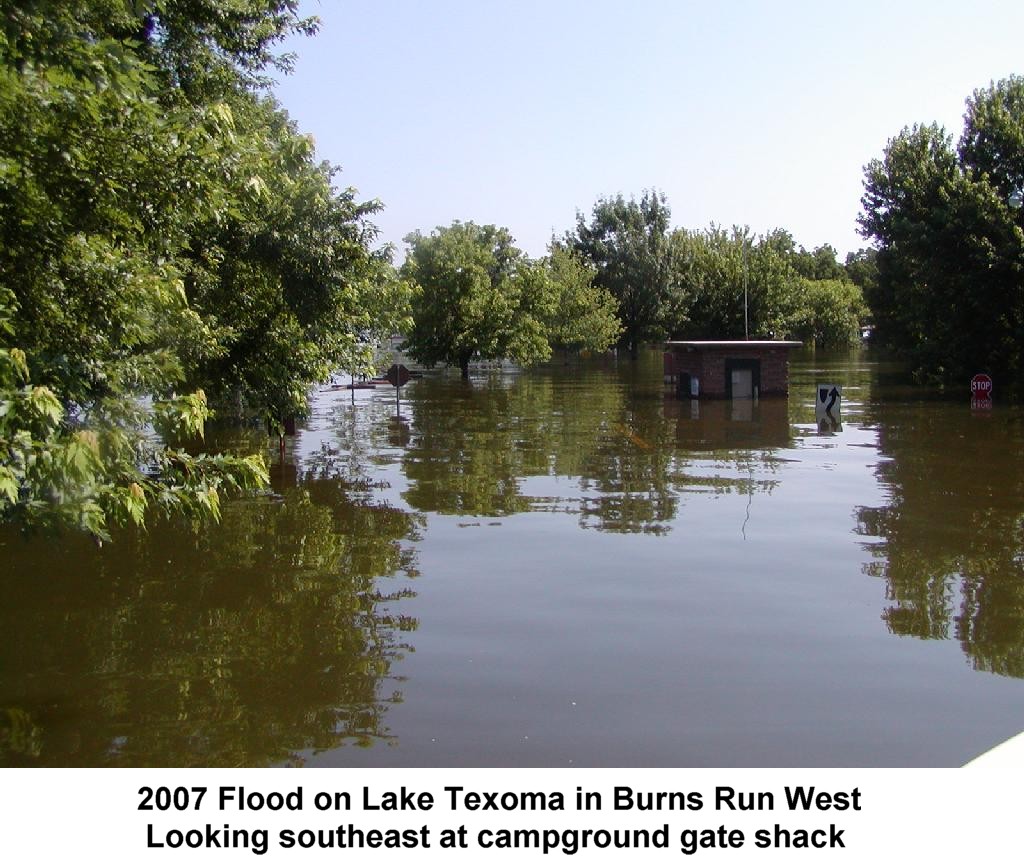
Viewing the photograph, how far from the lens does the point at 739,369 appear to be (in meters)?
39.2

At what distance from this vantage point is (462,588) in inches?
466

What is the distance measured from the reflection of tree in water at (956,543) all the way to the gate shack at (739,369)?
13210 millimetres

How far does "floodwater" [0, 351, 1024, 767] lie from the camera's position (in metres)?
7.61

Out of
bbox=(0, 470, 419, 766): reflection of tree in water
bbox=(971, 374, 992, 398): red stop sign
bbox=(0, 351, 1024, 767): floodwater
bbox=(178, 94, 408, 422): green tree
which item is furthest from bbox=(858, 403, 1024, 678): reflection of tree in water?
bbox=(178, 94, 408, 422): green tree

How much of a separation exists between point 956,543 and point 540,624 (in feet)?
21.3

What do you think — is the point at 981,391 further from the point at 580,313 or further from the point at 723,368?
the point at 580,313

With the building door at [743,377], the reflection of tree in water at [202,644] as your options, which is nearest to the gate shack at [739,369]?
the building door at [743,377]

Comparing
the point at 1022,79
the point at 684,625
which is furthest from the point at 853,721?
the point at 1022,79

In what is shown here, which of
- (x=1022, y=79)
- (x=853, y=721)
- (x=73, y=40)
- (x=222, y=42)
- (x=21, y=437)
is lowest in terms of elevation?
(x=853, y=721)

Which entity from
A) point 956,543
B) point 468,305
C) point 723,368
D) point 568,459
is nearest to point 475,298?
point 468,305

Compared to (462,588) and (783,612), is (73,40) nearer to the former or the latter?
(462,588)

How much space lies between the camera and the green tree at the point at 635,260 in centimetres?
8131

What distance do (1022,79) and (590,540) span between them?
1598 inches

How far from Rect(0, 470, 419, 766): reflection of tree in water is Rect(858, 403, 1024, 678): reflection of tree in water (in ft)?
16.4
